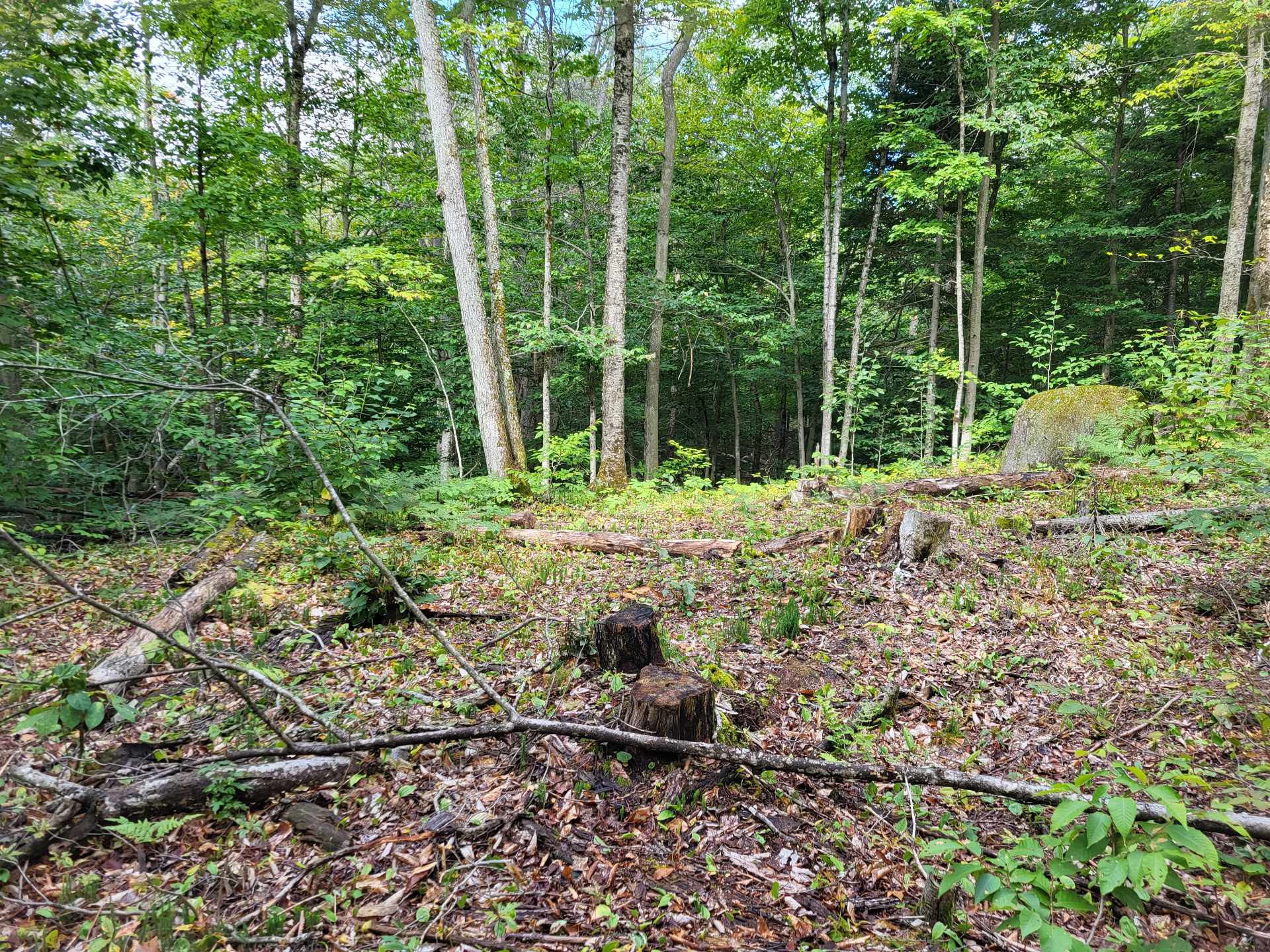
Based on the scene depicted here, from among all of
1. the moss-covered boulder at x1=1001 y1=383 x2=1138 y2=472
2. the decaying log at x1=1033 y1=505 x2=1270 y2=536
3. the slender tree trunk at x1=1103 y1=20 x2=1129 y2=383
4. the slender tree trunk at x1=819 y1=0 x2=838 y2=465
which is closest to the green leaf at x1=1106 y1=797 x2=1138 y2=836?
the decaying log at x1=1033 y1=505 x2=1270 y2=536

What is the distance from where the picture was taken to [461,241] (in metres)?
9.24

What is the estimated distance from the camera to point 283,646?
14.1ft

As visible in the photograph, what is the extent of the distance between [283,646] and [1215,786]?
209 inches

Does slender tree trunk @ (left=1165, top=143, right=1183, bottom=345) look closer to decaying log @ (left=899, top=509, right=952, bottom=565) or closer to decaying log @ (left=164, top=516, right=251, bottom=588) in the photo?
decaying log @ (left=899, top=509, right=952, bottom=565)

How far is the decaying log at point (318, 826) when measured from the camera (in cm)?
262

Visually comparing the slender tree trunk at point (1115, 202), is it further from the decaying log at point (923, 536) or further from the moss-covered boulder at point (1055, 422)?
the decaying log at point (923, 536)

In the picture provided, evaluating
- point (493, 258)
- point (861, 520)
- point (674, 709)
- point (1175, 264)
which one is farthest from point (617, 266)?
point (1175, 264)

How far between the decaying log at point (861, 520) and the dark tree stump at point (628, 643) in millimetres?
3149

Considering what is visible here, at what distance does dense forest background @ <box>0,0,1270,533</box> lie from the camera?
660 cm

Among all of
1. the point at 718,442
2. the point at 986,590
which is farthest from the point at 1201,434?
the point at 718,442

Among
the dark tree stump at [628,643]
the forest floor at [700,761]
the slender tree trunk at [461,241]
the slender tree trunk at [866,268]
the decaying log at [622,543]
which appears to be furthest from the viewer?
the slender tree trunk at [866,268]

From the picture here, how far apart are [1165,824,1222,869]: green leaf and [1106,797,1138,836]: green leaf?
10cm

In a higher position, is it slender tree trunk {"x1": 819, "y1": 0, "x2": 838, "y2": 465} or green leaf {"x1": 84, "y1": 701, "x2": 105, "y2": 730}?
slender tree trunk {"x1": 819, "y1": 0, "x2": 838, "y2": 465}

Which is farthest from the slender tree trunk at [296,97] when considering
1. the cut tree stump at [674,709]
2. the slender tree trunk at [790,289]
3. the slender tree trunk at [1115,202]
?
the slender tree trunk at [1115,202]
